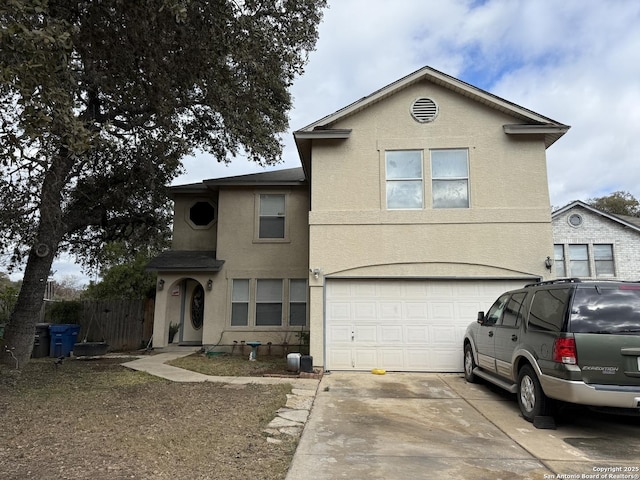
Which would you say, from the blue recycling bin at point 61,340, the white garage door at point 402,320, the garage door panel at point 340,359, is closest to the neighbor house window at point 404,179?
the white garage door at point 402,320

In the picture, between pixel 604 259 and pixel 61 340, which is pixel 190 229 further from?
pixel 604 259

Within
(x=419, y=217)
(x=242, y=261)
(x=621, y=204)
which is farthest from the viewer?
(x=621, y=204)

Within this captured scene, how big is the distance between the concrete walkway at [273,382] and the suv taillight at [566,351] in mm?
3460

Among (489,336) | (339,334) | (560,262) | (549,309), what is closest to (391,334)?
(339,334)

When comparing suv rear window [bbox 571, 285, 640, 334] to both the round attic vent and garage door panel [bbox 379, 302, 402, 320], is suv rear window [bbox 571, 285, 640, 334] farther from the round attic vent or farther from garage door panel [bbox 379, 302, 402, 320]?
the round attic vent

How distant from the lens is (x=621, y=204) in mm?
35656

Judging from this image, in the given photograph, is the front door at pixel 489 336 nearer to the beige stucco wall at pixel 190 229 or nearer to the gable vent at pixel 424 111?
the gable vent at pixel 424 111

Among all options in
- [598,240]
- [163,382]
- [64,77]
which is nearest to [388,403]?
[163,382]

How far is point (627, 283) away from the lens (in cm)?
558

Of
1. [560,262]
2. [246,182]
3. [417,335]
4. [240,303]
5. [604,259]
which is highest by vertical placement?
[246,182]

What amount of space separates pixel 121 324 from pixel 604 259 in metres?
20.6

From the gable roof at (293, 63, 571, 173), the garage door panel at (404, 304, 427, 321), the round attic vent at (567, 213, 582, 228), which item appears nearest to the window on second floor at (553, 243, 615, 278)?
the round attic vent at (567, 213, 582, 228)

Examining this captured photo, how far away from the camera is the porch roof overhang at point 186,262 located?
13.1 m

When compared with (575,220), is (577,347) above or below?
below
